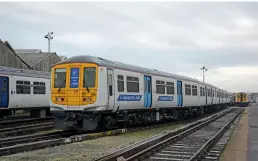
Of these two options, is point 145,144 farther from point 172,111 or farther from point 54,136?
point 172,111

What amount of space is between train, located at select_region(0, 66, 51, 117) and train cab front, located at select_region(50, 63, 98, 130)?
5.81m

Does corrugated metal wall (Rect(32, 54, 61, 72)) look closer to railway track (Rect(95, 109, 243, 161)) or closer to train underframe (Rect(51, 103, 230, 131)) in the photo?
train underframe (Rect(51, 103, 230, 131))

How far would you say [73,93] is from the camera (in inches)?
568

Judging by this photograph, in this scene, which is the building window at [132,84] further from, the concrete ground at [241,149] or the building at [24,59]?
the building at [24,59]

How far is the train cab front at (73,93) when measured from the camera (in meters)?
14.2

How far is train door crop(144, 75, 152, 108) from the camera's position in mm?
18188

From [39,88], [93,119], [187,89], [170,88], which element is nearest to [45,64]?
[39,88]

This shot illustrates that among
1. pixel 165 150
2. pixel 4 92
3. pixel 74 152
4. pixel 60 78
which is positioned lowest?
pixel 165 150

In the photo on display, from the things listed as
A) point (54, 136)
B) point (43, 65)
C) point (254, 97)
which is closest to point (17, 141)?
point (54, 136)

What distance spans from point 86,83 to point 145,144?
4438 millimetres

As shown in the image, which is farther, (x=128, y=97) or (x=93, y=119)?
(x=128, y=97)

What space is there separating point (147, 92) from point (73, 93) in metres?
5.07

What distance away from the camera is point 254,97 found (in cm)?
14900

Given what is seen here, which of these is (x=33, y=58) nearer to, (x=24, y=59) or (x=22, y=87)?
(x=24, y=59)
